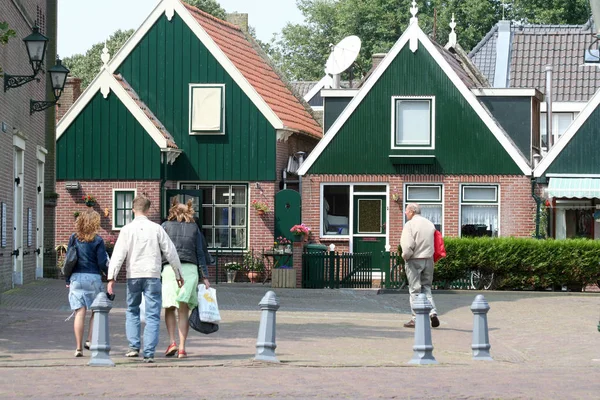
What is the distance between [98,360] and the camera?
42.2 ft

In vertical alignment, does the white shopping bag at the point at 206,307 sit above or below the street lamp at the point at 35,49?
below

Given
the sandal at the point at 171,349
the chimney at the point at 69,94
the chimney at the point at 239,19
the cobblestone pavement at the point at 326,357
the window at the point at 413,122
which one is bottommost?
the cobblestone pavement at the point at 326,357

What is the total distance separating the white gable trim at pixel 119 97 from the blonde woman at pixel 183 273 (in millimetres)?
16562

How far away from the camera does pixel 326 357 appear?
555 inches

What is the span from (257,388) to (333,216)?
20.7m

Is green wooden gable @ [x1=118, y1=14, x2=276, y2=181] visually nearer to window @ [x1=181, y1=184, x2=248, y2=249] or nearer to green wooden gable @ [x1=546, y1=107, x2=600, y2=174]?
window @ [x1=181, y1=184, x2=248, y2=249]

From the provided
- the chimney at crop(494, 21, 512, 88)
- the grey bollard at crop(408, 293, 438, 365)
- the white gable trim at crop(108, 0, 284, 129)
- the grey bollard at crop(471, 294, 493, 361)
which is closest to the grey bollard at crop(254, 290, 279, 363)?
the grey bollard at crop(408, 293, 438, 365)

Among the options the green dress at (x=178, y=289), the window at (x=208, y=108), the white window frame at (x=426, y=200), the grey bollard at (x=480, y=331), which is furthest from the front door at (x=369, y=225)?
the green dress at (x=178, y=289)

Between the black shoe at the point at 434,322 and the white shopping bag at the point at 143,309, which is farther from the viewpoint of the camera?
the black shoe at the point at 434,322

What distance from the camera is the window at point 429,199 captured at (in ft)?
103

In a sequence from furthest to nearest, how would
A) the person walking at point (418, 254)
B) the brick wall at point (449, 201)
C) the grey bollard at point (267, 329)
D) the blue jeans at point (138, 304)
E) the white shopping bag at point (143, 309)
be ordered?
the brick wall at point (449, 201), the person walking at point (418, 254), the white shopping bag at point (143, 309), the blue jeans at point (138, 304), the grey bollard at point (267, 329)

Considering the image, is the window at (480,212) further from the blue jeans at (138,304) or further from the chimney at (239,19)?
the blue jeans at (138,304)

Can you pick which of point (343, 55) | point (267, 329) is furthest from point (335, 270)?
point (267, 329)

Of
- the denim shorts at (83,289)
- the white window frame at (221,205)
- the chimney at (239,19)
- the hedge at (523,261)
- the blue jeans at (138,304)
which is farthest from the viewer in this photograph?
the chimney at (239,19)
